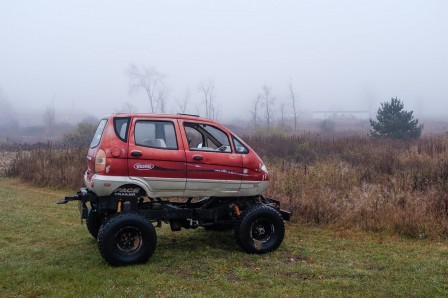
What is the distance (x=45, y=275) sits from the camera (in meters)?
5.90

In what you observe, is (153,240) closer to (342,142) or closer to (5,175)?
(5,175)

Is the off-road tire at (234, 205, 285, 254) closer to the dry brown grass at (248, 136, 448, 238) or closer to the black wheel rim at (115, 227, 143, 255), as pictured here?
the black wheel rim at (115, 227, 143, 255)

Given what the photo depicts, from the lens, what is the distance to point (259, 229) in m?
7.30

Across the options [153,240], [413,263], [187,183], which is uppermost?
[187,183]

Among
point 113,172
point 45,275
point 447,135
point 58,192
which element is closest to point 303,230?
point 113,172

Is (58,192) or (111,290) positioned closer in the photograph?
(111,290)

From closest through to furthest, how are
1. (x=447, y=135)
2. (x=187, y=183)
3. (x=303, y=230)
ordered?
(x=187, y=183) < (x=303, y=230) < (x=447, y=135)

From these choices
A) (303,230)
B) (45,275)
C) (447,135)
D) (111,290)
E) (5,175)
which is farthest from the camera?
(447,135)

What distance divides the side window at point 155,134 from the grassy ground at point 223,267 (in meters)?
1.83

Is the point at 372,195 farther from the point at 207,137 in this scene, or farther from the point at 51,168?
the point at 51,168

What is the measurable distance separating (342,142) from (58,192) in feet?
52.4

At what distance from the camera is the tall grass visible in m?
9.08

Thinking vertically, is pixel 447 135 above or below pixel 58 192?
above

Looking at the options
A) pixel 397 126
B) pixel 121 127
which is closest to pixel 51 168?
pixel 121 127
